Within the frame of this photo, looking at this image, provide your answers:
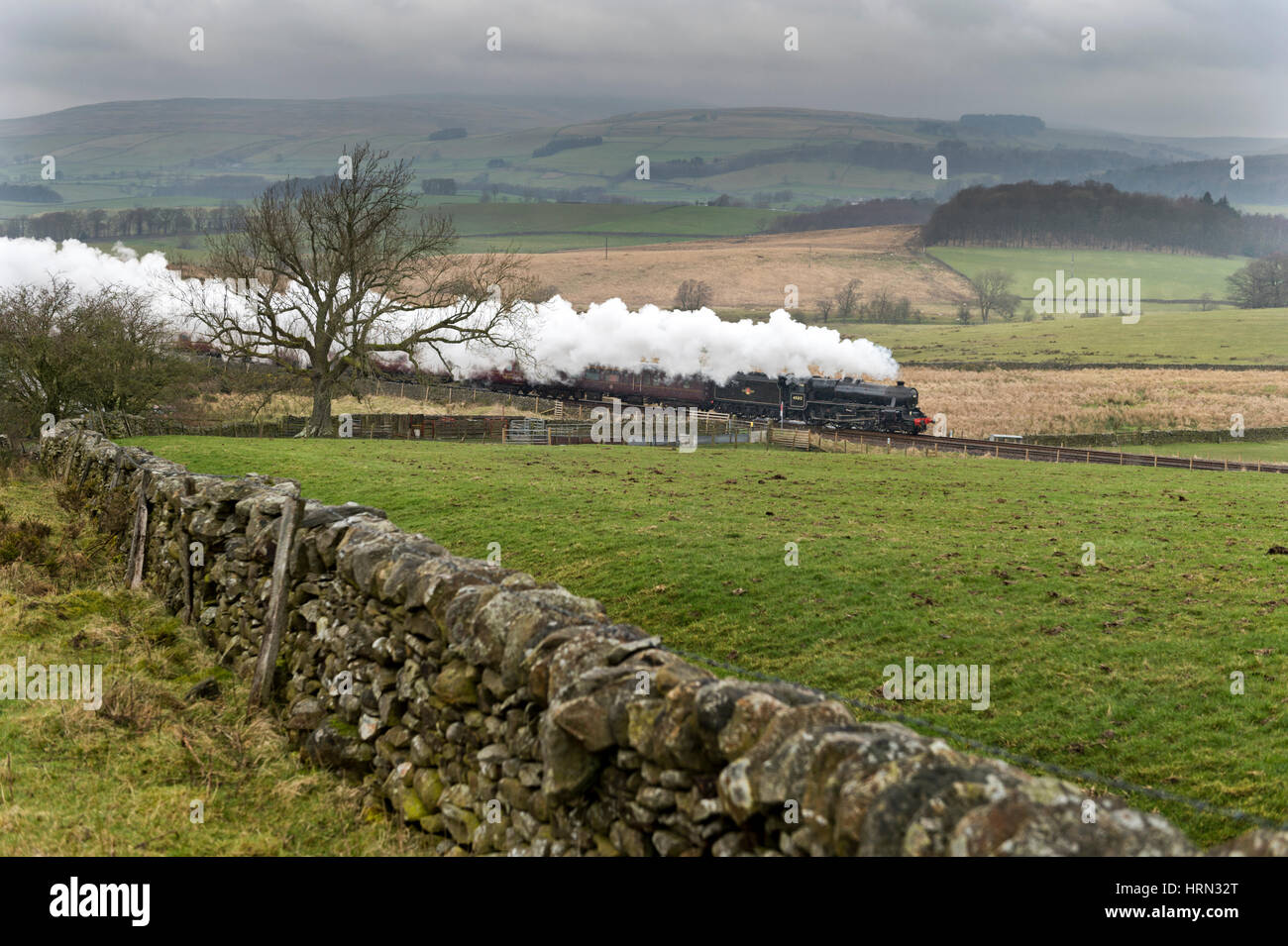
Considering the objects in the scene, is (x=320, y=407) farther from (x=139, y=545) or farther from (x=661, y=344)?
(x=139, y=545)

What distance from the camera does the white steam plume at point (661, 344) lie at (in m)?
68.3

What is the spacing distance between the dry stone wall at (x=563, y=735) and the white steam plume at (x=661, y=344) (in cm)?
5436

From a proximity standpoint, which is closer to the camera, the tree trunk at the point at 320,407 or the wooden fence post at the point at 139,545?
the wooden fence post at the point at 139,545

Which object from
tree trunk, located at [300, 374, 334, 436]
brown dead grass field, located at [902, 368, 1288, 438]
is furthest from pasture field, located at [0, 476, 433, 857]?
brown dead grass field, located at [902, 368, 1288, 438]

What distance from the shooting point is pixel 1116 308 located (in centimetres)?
17225

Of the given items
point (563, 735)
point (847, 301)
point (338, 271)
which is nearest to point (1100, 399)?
point (338, 271)

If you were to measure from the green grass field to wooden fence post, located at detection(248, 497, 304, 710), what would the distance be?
105052 mm

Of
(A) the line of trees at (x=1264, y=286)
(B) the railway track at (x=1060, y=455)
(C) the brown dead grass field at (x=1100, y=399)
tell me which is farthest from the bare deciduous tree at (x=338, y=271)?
(A) the line of trees at (x=1264, y=286)

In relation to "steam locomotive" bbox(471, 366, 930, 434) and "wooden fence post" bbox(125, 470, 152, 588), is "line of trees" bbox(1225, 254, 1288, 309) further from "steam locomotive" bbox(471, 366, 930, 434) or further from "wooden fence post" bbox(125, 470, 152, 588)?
"wooden fence post" bbox(125, 470, 152, 588)

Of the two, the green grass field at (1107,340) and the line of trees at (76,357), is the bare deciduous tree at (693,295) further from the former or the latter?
the line of trees at (76,357)

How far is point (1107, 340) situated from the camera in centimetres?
12238

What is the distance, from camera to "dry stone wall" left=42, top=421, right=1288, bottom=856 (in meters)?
4.28

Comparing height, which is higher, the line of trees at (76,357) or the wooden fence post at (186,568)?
the line of trees at (76,357)

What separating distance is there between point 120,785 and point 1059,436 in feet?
175
